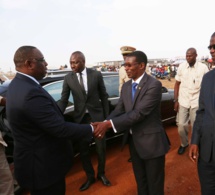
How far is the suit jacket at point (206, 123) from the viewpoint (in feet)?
6.30

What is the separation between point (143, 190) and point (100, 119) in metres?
1.24

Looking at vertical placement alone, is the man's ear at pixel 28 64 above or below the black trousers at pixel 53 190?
above

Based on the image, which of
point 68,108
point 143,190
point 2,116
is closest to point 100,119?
point 68,108

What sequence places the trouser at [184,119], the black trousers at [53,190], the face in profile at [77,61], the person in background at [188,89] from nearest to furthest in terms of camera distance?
1. the black trousers at [53,190]
2. the face in profile at [77,61]
3. the person in background at [188,89]
4. the trouser at [184,119]

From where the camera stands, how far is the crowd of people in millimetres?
1748

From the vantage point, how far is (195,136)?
6.72 feet

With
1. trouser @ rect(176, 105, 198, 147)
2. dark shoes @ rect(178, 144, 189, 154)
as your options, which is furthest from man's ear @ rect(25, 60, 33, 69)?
dark shoes @ rect(178, 144, 189, 154)

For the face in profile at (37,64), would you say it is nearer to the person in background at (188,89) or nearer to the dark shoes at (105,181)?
the dark shoes at (105,181)

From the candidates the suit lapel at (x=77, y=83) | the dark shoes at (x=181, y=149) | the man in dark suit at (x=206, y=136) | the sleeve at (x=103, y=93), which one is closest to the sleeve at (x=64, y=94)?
the suit lapel at (x=77, y=83)

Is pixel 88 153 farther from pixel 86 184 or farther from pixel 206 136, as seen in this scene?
pixel 206 136

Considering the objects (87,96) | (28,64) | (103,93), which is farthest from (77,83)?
(28,64)

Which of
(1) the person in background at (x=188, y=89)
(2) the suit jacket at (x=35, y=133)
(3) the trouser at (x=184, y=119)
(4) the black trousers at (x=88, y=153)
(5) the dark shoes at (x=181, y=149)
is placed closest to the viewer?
Answer: (2) the suit jacket at (x=35, y=133)

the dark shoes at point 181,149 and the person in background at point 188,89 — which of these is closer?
the person in background at point 188,89

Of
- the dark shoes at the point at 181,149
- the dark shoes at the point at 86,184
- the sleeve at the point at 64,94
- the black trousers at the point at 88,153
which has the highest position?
the sleeve at the point at 64,94
